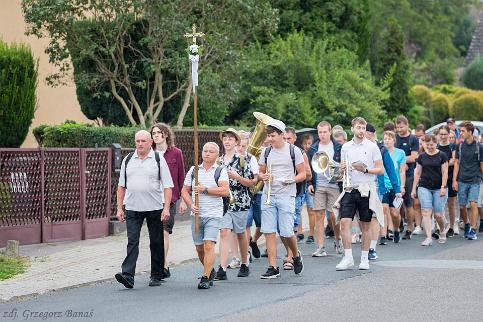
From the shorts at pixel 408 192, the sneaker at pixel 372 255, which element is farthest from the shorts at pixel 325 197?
the shorts at pixel 408 192

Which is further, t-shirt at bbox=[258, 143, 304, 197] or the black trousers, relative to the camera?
t-shirt at bbox=[258, 143, 304, 197]

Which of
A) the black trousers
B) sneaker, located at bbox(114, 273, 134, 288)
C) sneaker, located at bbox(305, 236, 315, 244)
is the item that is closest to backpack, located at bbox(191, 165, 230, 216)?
the black trousers

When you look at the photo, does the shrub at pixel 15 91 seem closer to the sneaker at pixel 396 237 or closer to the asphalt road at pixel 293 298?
the asphalt road at pixel 293 298

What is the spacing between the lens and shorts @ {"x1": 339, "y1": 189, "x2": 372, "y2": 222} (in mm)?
13789

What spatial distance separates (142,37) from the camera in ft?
74.6

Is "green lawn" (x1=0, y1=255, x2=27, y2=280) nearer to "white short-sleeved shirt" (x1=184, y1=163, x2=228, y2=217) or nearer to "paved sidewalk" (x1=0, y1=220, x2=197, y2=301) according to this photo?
"paved sidewalk" (x1=0, y1=220, x2=197, y2=301)

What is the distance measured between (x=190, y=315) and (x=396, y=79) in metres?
28.5

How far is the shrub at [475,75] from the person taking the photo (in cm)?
5922

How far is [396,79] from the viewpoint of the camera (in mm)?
37938

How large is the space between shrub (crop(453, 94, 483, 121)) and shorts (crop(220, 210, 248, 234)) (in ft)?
101

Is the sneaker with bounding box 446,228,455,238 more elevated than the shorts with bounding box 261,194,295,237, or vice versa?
the shorts with bounding box 261,194,295,237

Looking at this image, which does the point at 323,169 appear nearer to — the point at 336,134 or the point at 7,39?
the point at 336,134

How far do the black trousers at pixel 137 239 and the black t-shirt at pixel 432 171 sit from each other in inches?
248

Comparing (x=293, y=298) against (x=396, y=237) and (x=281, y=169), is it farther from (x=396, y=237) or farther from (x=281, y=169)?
(x=396, y=237)
